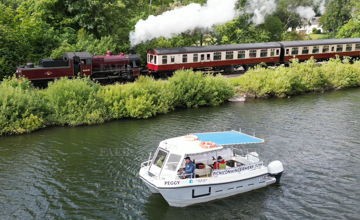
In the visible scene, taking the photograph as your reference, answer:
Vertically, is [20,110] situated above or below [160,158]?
above

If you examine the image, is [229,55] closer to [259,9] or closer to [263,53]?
[263,53]

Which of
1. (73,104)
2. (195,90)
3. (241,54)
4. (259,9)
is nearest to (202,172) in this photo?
(73,104)

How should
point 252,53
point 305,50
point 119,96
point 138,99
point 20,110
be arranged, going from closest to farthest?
1. point 20,110
2. point 138,99
3. point 119,96
4. point 252,53
5. point 305,50

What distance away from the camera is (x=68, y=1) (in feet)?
162

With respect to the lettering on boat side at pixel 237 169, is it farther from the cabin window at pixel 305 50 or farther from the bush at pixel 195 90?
the cabin window at pixel 305 50

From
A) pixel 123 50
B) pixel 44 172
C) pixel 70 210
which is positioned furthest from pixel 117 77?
pixel 70 210

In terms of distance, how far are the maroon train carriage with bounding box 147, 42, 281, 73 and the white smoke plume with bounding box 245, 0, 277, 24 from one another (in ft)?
27.2

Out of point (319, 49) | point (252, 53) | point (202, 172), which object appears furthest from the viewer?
point (319, 49)

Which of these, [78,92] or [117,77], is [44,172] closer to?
[78,92]

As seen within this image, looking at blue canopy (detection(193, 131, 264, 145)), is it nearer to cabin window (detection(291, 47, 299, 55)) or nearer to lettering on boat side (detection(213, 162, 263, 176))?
lettering on boat side (detection(213, 162, 263, 176))

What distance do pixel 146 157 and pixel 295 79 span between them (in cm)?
2448

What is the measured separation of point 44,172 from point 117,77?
20.3 m

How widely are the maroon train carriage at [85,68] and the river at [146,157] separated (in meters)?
8.93

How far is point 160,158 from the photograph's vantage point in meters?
20.8
